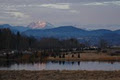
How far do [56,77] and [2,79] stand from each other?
3.97 m

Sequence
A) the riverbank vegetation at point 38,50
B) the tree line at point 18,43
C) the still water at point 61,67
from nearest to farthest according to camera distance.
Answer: the still water at point 61,67 < the riverbank vegetation at point 38,50 < the tree line at point 18,43

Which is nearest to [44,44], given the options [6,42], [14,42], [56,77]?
[14,42]

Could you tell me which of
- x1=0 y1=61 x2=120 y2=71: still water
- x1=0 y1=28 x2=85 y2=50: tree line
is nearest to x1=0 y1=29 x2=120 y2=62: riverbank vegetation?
x1=0 y1=28 x2=85 y2=50: tree line

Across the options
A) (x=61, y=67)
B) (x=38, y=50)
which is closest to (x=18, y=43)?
(x=38, y=50)

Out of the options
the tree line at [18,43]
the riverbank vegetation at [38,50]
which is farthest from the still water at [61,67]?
the tree line at [18,43]

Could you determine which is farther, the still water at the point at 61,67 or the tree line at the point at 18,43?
the tree line at the point at 18,43

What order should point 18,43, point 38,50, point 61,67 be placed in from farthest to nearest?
point 18,43, point 38,50, point 61,67

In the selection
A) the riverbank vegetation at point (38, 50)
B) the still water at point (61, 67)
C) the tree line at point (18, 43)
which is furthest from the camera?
the tree line at point (18, 43)

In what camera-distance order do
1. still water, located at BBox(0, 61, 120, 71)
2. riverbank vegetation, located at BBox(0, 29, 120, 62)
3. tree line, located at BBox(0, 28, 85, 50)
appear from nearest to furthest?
1. still water, located at BBox(0, 61, 120, 71)
2. riverbank vegetation, located at BBox(0, 29, 120, 62)
3. tree line, located at BBox(0, 28, 85, 50)

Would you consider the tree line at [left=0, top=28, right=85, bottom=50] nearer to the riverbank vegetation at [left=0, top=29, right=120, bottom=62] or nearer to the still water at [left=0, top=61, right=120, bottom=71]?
the riverbank vegetation at [left=0, top=29, right=120, bottom=62]

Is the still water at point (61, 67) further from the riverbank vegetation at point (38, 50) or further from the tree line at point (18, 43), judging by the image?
the tree line at point (18, 43)

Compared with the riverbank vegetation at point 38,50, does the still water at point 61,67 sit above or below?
A: above

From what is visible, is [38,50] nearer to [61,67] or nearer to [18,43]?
[18,43]

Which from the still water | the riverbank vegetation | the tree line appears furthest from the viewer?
the tree line
